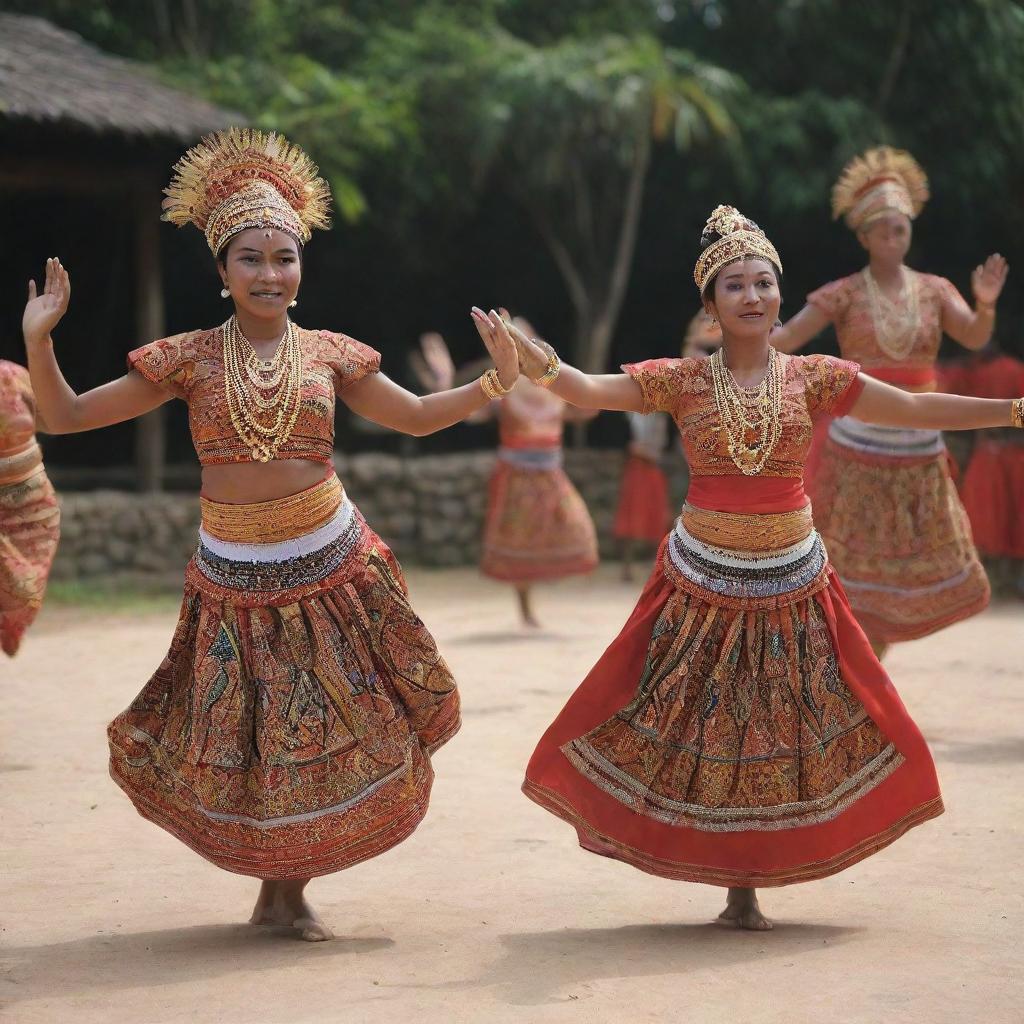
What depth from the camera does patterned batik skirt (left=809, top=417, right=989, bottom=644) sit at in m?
7.06

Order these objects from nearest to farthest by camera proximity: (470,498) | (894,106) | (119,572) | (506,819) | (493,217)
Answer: (506,819) → (119,572) → (470,498) → (894,106) → (493,217)

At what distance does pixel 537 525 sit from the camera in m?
10.5

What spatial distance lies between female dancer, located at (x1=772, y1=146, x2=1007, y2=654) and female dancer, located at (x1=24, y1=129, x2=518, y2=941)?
10.0 ft

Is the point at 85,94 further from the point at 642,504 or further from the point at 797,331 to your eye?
the point at 797,331

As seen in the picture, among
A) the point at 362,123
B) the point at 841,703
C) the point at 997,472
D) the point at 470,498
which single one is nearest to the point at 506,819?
the point at 841,703

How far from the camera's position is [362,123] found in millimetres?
15031

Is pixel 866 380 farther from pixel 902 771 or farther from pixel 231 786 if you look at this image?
pixel 231 786

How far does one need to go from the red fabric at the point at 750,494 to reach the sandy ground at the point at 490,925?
3.76 feet

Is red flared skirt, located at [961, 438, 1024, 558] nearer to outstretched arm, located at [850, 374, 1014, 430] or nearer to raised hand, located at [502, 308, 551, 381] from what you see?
outstretched arm, located at [850, 374, 1014, 430]

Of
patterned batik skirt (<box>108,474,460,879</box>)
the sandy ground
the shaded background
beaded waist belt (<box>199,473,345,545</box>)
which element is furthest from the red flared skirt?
beaded waist belt (<box>199,473,345,545</box>)

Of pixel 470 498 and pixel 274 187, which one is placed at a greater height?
pixel 274 187

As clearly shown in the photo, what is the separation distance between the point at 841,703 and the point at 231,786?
1649 mm

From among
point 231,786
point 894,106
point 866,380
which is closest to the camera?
point 231,786

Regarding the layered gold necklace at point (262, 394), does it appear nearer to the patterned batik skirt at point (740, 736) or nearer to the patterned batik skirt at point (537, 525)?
the patterned batik skirt at point (740, 736)
